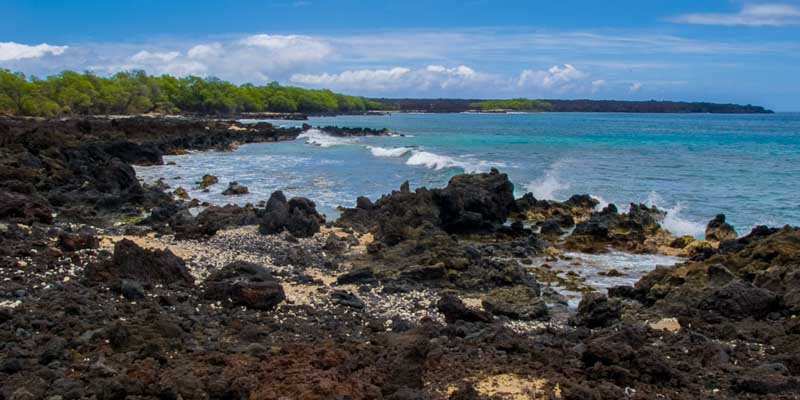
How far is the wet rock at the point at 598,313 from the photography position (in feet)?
36.1

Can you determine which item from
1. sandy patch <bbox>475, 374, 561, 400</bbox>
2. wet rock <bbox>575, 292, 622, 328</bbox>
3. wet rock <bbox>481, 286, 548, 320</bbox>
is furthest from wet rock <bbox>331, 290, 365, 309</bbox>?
sandy patch <bbox>475, 374, 561, 400</bbox>

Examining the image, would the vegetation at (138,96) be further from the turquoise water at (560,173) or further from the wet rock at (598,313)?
the wet rock at (598,313)

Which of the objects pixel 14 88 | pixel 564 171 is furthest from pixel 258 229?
pixel 14 88

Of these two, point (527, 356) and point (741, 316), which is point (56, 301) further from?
point (741, 316)

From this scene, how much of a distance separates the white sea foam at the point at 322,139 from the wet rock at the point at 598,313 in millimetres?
50138

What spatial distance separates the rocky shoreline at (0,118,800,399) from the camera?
736 centimetres

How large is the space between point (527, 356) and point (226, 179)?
87.1 ft

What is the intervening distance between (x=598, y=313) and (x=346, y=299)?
4093 millimetres

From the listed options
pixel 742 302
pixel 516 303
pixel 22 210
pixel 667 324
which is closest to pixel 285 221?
pixel 22 210

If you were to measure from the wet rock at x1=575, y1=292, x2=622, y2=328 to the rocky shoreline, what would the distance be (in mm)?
41

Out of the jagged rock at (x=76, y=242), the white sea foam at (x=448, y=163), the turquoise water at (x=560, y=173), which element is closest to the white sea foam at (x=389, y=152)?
the turquoise water at (x=560, y=173)

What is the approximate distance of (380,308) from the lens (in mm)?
11703

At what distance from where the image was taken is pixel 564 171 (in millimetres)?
39219

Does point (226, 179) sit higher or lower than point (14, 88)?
lower
